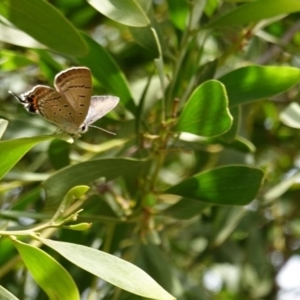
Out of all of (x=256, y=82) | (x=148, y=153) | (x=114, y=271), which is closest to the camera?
(x=114, y=271)

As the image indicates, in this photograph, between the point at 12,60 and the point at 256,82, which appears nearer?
the point at 256,82

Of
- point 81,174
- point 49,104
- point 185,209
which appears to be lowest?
point 185,209

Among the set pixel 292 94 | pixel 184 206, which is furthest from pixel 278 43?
pixel 184 206

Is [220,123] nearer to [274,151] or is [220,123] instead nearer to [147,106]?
[147,106]

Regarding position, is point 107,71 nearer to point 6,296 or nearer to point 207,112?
point 207,112

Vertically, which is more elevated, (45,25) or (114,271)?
(45,25)

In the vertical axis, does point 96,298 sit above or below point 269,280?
above

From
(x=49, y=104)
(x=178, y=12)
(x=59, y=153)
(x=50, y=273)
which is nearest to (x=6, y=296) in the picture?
(x=50, y=273)
